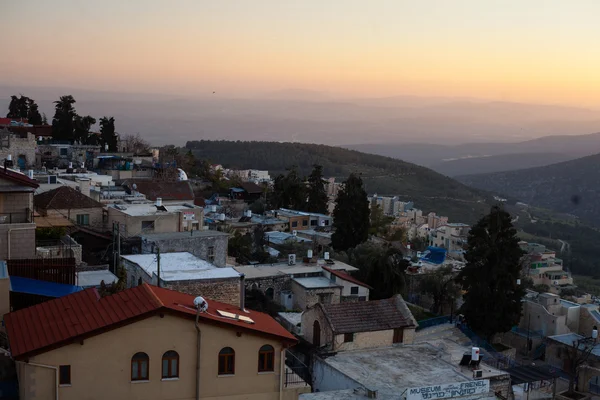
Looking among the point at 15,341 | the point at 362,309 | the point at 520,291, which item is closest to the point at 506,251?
the point at 520,291

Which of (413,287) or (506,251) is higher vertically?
(506,251)

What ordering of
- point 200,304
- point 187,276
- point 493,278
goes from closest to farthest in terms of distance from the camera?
point 200,304 < point 187,276 < point 493,278

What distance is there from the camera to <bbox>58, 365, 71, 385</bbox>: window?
12.8 meters

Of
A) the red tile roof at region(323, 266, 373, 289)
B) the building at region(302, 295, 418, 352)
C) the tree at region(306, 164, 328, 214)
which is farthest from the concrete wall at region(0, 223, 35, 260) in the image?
the tree at region(306, 164, 328, 214)

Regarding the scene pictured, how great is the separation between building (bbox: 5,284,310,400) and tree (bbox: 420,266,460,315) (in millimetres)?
20606

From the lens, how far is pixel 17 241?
69.6 ft

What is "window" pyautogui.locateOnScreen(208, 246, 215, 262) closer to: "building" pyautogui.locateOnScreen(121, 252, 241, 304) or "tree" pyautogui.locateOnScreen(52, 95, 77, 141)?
"building" pyautogui.locateOnScreen(121, 252, 241, 304)

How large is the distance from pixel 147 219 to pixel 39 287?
12.2 metres

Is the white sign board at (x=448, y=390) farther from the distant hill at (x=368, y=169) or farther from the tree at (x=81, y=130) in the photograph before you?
the distant hill at (x=368, y=169)

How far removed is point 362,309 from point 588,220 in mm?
116341

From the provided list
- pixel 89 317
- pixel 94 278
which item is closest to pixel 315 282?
pixel 94 278

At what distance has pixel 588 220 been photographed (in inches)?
5025

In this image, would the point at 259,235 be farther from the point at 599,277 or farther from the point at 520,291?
the point at 599,277

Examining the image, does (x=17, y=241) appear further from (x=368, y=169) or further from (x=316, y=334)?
(x=368, y=169)
